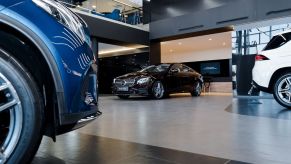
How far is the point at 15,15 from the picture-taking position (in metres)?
1.24

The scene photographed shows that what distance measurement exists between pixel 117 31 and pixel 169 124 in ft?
29.4

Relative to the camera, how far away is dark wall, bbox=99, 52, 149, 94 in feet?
42.8

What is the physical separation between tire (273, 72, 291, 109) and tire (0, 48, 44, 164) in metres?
4.30

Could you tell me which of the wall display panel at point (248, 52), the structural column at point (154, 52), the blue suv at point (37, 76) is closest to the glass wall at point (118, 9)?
the structural column at point (154, 52)

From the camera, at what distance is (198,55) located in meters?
17.1

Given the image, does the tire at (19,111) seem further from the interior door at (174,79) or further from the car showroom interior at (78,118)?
the interior door at (174,79)

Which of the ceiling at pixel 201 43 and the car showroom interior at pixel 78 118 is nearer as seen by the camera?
the car showroom interior at pixel 78 118

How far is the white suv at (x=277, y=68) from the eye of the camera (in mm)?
4438

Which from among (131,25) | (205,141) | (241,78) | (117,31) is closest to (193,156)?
(205,141)

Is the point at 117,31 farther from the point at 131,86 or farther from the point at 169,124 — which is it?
the point at 169,124

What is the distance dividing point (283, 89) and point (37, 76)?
4.32 m

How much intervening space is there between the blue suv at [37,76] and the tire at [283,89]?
13.0 ft

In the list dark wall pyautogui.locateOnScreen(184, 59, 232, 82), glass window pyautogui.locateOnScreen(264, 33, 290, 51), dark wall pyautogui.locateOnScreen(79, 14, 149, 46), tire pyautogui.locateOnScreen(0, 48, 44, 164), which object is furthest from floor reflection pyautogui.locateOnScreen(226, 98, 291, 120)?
dark wall pyautogui.locateOnScreen(184, 59, 232, 82)

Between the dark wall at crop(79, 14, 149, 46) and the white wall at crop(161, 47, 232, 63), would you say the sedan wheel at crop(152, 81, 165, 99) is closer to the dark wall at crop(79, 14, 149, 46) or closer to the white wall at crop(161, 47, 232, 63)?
the dark wall at crop(79, 14, 149, 46)
